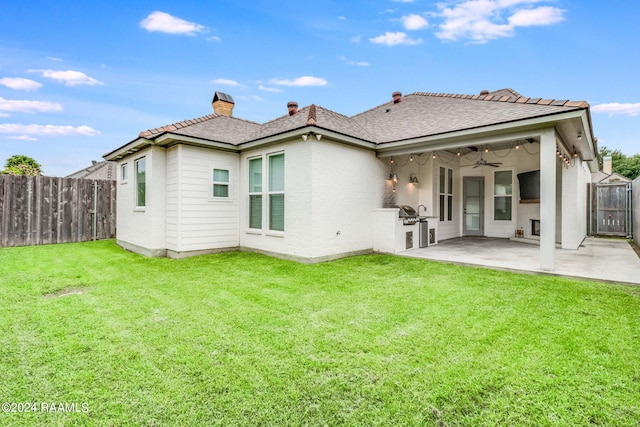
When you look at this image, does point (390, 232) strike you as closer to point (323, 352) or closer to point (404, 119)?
point (404, 119)

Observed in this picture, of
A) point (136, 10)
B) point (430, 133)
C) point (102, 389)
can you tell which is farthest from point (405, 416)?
point (136, 10)

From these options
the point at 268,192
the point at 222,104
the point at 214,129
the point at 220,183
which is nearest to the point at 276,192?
the point at 268,192

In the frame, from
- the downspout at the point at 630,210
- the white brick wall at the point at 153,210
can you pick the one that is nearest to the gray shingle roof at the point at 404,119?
the white brick wall at the point at 153,210

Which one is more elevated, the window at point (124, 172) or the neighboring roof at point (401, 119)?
the neighboring roof at point (401, 119)

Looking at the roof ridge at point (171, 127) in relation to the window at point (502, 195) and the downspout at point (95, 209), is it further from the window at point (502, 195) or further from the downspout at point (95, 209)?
the window at point (502, 195)

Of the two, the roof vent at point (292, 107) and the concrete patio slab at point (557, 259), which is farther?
the roof vent at point (292, 107)

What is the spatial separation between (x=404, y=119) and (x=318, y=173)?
153 inches

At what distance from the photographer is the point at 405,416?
180 cm

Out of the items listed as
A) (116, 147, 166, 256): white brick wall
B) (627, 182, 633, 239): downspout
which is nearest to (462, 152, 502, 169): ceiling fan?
(627, 182, 633, 239): downspout

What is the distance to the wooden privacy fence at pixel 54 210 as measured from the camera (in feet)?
28.0

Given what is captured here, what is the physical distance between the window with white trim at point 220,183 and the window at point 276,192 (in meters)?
1.35

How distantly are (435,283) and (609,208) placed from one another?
13130mm

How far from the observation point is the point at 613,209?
12.6 m

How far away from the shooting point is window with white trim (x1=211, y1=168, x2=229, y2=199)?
25.3ft
